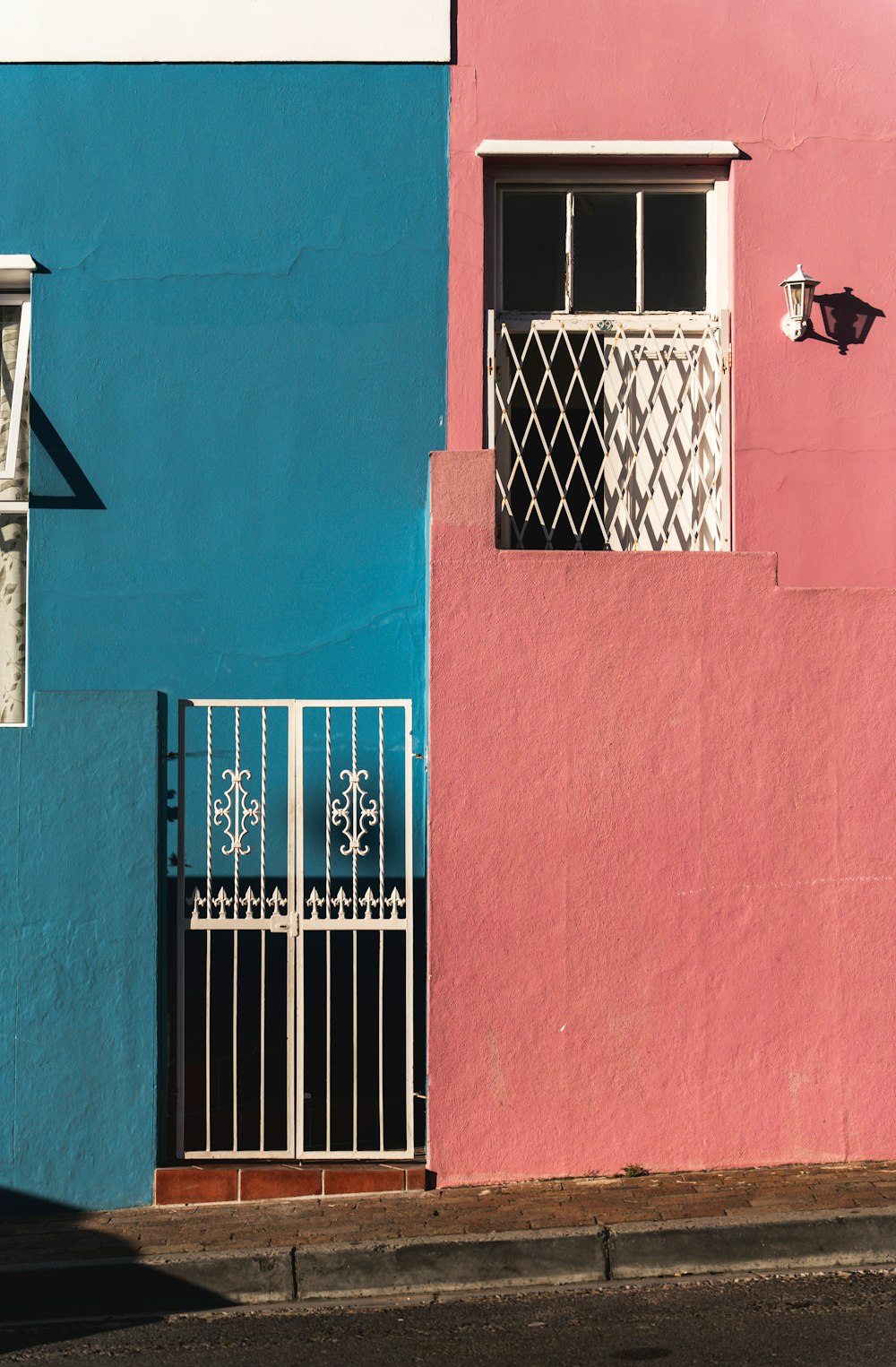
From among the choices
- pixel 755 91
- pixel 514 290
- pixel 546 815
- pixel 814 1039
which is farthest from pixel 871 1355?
pixel 755 91

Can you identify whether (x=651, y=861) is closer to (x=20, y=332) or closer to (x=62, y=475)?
(x=62, y=475)

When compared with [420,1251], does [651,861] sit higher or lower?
higher

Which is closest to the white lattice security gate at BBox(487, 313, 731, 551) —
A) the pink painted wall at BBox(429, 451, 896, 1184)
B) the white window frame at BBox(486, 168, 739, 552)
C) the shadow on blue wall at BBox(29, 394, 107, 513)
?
the white window frame at BBox(486, 168, 739, 552)

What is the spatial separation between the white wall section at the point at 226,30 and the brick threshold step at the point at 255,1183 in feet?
18.5

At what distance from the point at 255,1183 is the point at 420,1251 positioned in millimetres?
1087

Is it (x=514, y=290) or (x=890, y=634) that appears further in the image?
(x=514, y=290)

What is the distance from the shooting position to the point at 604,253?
333 inches

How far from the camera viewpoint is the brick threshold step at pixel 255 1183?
678cm

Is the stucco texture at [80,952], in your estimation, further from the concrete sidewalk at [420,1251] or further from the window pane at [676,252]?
the window pane at [676,252]

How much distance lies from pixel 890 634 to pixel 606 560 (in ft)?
4.51

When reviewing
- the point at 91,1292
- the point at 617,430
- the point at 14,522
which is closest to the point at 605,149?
the point at 617,430

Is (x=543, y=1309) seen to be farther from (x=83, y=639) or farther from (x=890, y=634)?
(x=83, y=639)

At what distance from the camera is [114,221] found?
823 cm

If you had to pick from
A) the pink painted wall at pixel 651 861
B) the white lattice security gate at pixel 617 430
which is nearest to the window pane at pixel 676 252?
the white lattice security gate at pixel 617 430
